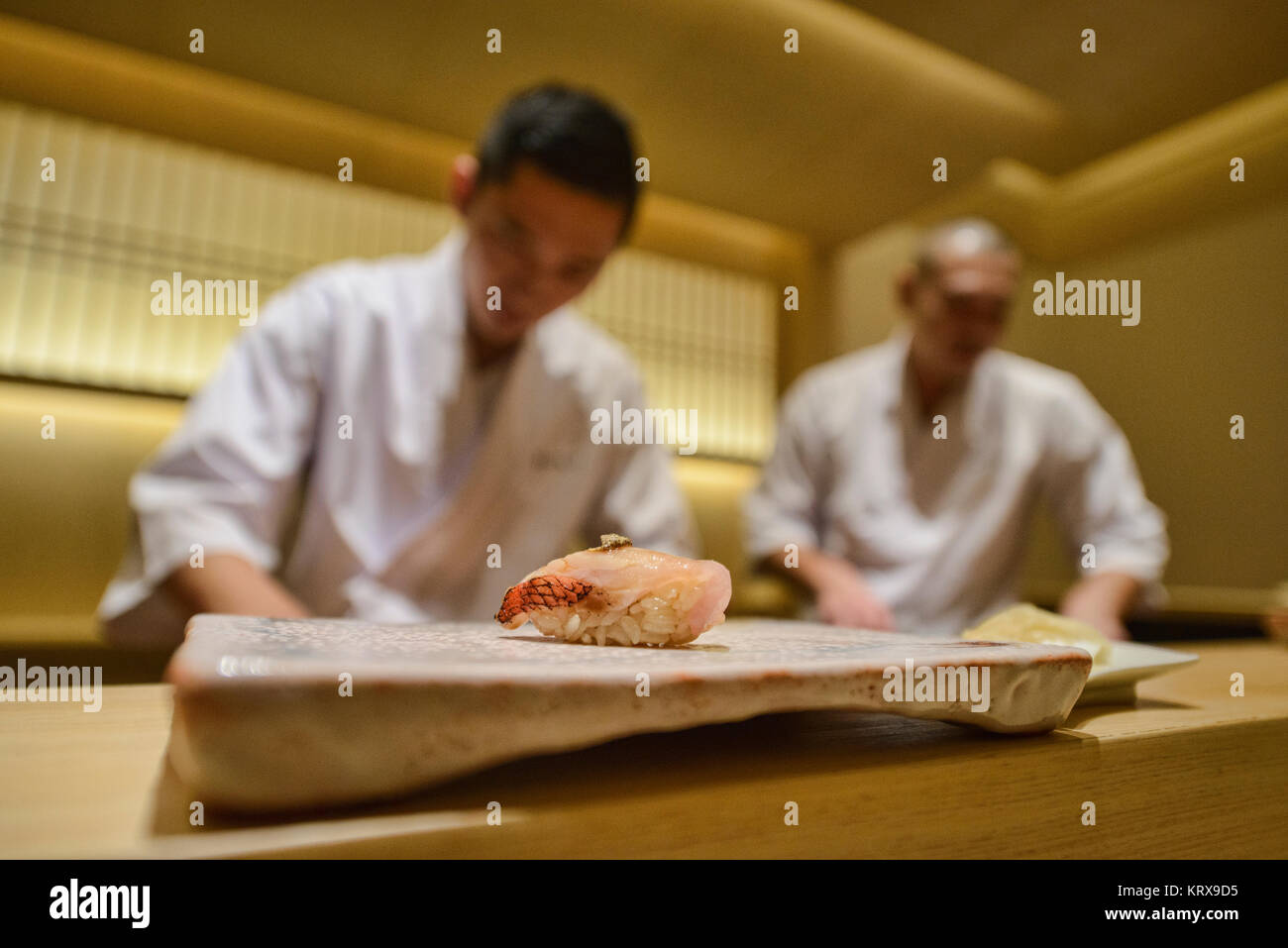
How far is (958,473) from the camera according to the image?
233cm

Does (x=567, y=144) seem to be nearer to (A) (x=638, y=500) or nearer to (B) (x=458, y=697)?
(A) (x=638, y=500)

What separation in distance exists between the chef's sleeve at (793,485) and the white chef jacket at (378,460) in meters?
0.67

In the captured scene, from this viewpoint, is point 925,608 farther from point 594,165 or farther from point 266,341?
point 266,341

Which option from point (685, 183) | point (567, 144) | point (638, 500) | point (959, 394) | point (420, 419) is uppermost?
point (685, 183)

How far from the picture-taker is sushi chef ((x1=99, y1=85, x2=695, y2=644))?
1366 mm

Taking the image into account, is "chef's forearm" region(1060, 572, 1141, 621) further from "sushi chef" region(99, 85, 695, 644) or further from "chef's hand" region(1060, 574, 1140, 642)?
"sushi chef" region(99, 85, 695, 644)

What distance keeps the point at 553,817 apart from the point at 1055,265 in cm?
458

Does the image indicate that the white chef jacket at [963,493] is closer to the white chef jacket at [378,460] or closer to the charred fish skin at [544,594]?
the white chef jacket at [378,460]

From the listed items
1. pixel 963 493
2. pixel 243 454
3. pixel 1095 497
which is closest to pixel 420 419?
pixel 243 454

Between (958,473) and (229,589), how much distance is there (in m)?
1.90

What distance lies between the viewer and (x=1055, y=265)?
4.20 m

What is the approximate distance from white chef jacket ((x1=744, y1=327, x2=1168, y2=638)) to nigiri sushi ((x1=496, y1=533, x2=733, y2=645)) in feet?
5.72

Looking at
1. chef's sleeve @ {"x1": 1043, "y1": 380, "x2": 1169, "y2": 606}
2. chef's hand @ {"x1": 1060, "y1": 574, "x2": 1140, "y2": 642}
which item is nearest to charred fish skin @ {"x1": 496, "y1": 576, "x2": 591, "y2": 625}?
chef's hand @ {"x1": 1060, "y1": 574, "x2": 1140, "y2": 642}

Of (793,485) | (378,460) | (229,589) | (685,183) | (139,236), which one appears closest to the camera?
(229,589)
